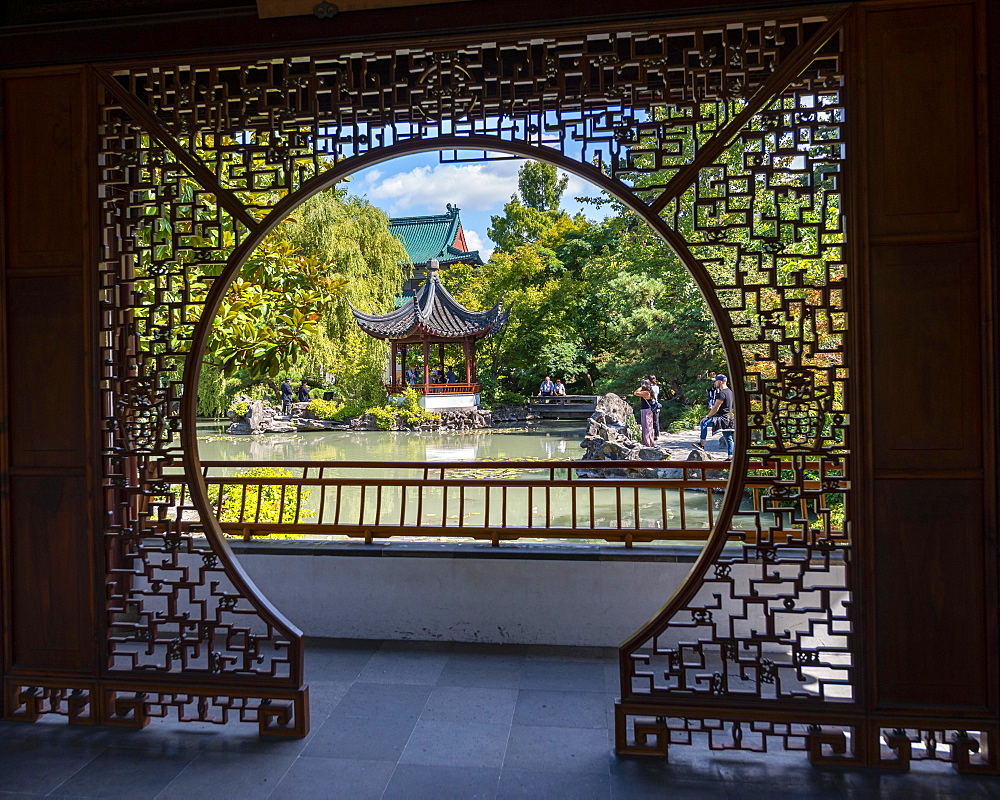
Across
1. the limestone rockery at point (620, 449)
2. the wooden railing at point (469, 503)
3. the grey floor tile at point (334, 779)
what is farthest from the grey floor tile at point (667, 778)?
the limestone rockery at point (620, 449)

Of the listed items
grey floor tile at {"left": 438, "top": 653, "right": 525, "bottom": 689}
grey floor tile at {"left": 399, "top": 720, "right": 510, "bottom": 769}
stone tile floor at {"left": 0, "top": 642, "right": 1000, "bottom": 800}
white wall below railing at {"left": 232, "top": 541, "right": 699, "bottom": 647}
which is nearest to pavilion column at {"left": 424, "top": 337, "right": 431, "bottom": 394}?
white wall below railing at {"left": 232, "top": 541, "right": 699, "bottom": 647}

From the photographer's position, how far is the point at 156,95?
244 cm

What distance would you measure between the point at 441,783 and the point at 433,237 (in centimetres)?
2212

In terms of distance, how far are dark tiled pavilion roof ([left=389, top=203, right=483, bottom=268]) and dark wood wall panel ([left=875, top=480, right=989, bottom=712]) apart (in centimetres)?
2052

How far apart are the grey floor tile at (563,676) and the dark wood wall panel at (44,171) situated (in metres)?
2.17

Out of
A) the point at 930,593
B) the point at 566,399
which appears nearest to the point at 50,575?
the point at 930,593

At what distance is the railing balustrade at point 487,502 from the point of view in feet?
10.8

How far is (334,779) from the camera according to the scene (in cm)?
205

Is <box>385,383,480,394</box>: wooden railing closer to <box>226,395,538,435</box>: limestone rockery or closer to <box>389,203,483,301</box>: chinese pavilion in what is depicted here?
<box>226,395,538,435</box>: limestone rockery

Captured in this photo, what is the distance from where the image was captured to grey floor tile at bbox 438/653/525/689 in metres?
2.77

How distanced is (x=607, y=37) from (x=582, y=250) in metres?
14.6

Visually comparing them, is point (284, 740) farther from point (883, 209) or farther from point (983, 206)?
point (983, 206)

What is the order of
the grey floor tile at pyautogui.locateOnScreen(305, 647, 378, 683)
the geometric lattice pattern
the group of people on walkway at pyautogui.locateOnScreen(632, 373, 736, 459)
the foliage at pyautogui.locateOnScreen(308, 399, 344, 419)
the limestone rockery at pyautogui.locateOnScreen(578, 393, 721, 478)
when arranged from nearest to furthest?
the geometric lattice pattern, the grey floor tile at pyautogui.locateOnScreen(305, 647, 378, 683), the group of people on walkway at pyautogui.locateOnScreen(632, 373, 736, 459), the limestone rockery at pyautogui.locateOnScreen(578, 393, 721, 478), the foliage at pyautogui.locateOnScreen(308, 399, 344, 419)

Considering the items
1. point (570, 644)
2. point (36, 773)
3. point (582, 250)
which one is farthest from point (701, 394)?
point (36, 773)
